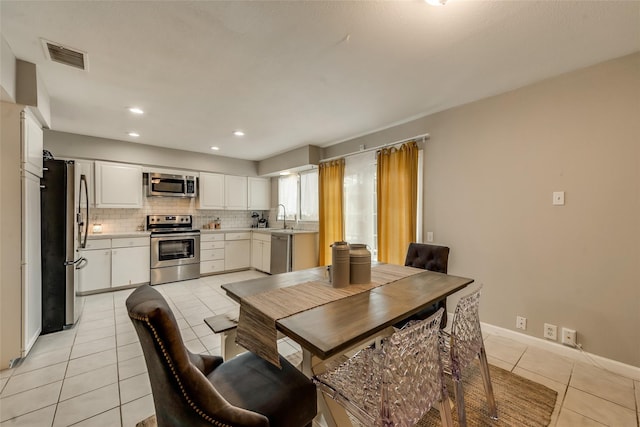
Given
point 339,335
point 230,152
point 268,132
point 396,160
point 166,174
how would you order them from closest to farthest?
1. point 339,335
2. point 396,160
3. point 268,132
4. point 166,174
5. point 230,152

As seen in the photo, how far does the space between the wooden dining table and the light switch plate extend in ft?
4.03

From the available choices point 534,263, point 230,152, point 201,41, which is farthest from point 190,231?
point 534,263

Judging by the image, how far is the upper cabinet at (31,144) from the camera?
2.09 m

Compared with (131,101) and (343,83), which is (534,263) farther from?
(131,101)

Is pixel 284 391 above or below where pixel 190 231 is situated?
below

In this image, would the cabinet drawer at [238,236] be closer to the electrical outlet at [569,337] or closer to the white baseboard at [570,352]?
the white baseboard at [570,352]

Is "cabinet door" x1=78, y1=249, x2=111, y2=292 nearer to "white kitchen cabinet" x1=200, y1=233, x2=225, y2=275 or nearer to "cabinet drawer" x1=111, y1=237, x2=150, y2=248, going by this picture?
"cabinet drawer" x1=111, y1=237, x2=150, y2=248

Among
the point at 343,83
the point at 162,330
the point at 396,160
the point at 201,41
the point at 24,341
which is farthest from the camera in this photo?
the point at 396,160

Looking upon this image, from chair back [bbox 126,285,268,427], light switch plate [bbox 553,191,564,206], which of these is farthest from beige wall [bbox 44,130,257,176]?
light switch plate [bbox 553,191,564,206]

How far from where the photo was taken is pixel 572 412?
63.7 inches

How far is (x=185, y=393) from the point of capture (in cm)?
85

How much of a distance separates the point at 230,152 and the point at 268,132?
5.46 feet

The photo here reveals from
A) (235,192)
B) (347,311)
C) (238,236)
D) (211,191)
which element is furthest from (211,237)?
(347,311)

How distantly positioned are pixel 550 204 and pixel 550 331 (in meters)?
1.14
